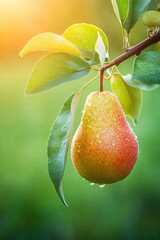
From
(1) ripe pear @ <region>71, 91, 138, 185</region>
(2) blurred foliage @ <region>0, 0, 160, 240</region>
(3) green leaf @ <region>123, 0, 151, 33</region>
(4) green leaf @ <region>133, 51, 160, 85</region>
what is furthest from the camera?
(2) blurred foliage @ <region>0, 0, 160, 240</region>

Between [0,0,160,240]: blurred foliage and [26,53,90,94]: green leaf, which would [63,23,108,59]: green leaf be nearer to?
[26,53,90,94]: green leaf

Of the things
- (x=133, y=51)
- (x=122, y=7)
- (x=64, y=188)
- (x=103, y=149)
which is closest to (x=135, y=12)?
(x=122, y=7)

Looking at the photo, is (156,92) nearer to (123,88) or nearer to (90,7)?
(90,7)

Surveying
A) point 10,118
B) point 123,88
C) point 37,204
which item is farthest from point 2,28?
point 123,88

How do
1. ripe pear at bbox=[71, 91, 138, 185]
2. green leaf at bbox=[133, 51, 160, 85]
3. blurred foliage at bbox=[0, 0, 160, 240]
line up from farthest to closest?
1. blurred foliage at bbox=[0, 0, 160, 240]
2. ripe pear at bbox=[71, 91, 138, 185]
3. green leaf at bbox=[133, 51, 160, 85]

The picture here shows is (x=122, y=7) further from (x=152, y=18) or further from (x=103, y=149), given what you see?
(x=103, y=149)

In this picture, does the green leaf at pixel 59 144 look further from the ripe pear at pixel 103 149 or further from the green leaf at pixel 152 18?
the green leaf at pixel 152 18

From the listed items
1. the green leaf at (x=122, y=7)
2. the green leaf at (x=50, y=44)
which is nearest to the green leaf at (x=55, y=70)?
the green leaf at (x=50, y=44)

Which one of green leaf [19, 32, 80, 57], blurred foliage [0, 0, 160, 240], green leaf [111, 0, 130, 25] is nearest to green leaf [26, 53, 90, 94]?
green leaf [19, 32, 80, 57]
